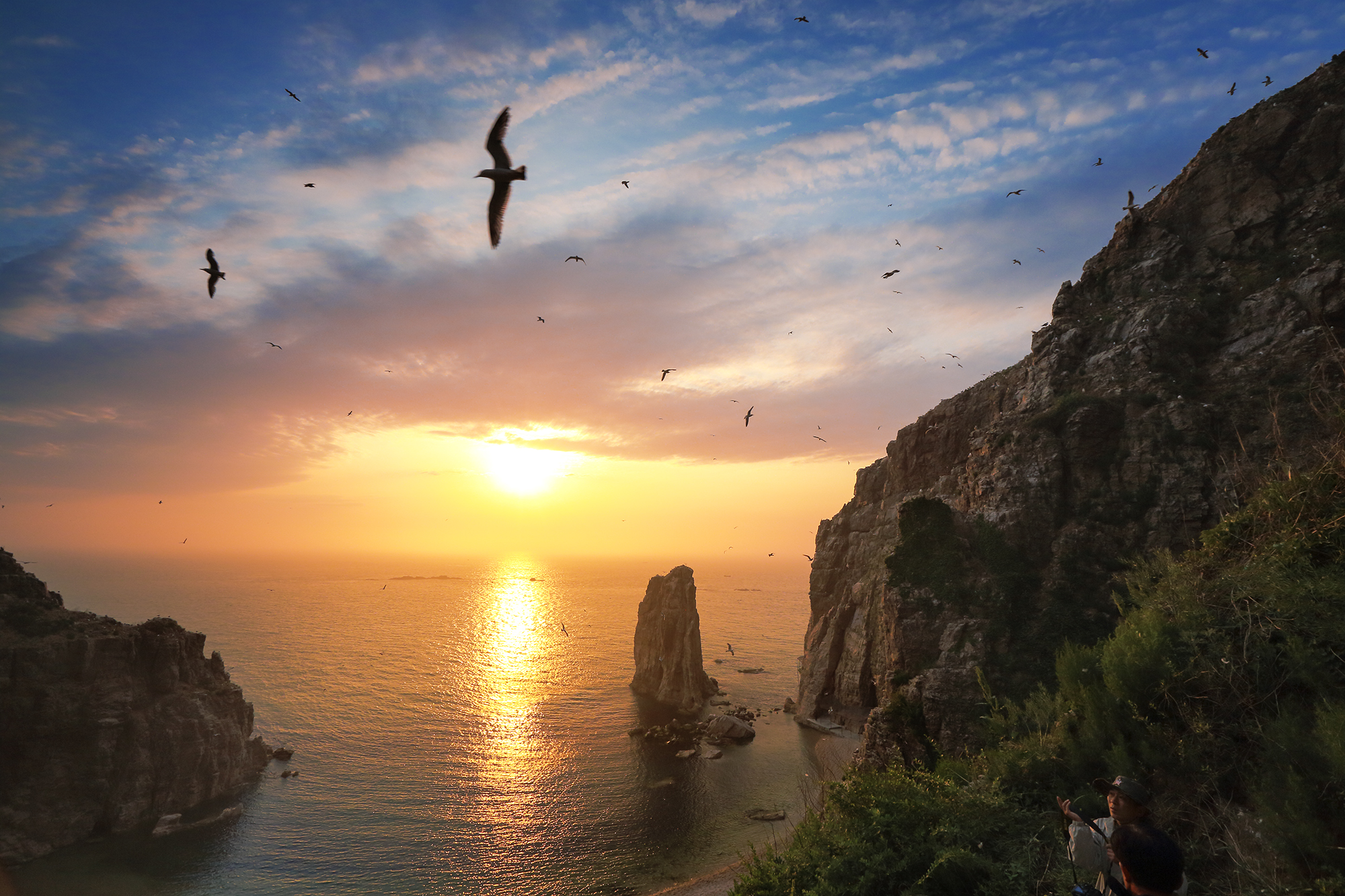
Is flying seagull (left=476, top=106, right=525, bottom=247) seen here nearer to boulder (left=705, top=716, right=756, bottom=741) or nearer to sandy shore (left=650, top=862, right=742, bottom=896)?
sandy shore (left=650, top=862, right=742, bottom=896)

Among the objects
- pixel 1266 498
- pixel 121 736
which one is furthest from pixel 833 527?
pixel 121 736

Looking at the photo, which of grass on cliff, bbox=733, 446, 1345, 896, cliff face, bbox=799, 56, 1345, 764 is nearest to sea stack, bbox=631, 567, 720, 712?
cliff face, bbox=799, 56, 1345, 764

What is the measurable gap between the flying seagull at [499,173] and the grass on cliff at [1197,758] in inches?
543

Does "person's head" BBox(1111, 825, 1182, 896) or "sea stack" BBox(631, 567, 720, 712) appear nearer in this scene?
"person's head" BBox(1111, 825, 1182, 896)

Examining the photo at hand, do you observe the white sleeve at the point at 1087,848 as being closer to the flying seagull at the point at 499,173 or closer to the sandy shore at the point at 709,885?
the flying seagull at the point at 499,173

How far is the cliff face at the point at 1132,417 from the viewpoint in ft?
88.6

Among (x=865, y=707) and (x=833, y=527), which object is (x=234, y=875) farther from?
(x=833, y=527)

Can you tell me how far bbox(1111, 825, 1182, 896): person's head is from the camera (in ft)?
18.4

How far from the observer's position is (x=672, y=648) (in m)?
66.7

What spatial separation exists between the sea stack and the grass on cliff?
56.0 meters

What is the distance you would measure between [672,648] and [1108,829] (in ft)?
209

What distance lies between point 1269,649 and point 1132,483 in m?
26.5

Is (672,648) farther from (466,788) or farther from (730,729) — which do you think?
(466,788)

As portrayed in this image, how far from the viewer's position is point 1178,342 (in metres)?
33.4
